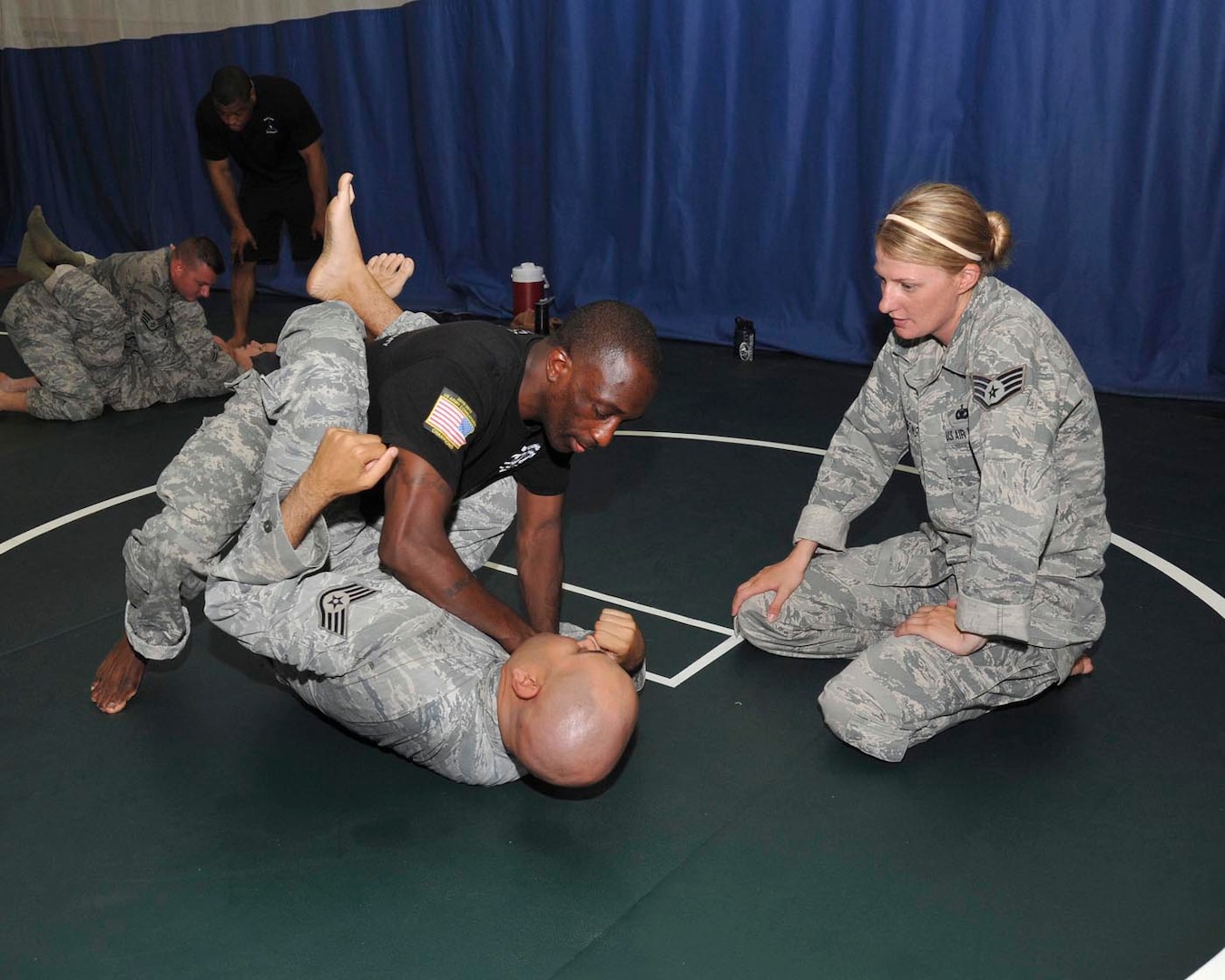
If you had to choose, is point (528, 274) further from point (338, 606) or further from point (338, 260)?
point (338, 606)

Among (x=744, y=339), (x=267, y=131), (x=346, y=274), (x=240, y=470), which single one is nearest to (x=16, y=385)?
(x=267, y=131)

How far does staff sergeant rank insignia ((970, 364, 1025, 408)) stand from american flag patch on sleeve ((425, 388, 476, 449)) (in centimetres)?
124

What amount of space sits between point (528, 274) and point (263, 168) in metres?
1.86

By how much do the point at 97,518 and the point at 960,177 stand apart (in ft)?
15.1

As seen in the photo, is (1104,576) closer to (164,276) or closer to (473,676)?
(473,676)

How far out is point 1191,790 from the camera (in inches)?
108

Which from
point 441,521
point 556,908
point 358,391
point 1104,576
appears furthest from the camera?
point 1104,576

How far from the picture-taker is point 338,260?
11.4 feet

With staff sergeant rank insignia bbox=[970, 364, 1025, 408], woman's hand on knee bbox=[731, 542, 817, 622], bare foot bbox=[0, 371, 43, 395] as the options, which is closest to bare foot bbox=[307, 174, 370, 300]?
woman's hand on knee bbox=[731, 542, 817, 622]

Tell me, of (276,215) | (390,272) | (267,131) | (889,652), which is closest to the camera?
(889,652)

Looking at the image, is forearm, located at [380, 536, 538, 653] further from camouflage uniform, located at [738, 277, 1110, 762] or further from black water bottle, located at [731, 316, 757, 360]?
black water bottle, located at [731, 316, 757, 360]

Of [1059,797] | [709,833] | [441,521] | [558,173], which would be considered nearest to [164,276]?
[558,173]

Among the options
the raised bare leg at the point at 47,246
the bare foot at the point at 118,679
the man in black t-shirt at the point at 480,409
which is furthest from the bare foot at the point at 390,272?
the raised bare leg at the point at 47,246

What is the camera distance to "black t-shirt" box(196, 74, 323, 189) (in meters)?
7.40
